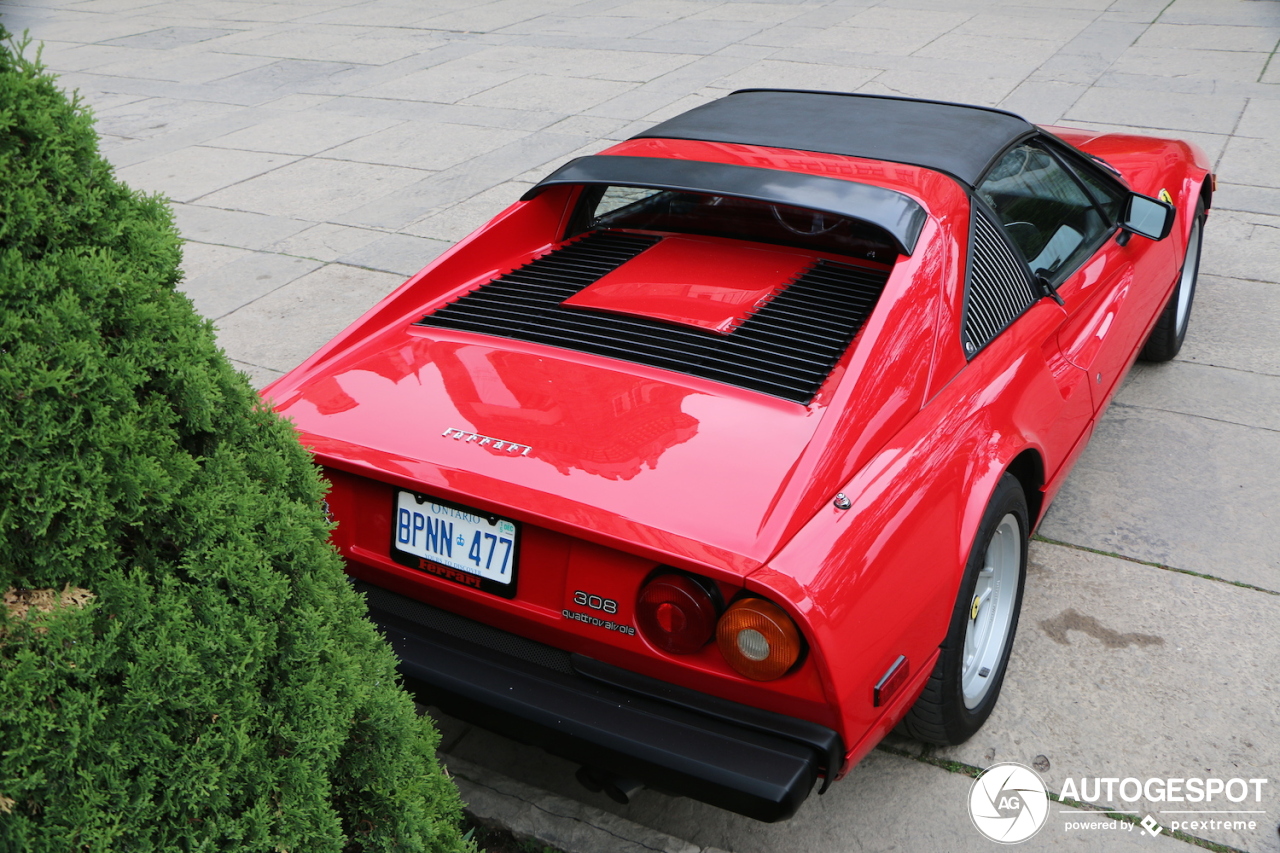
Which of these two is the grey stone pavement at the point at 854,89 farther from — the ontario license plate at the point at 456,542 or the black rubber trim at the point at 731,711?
the ontario license plate at the point at 456,542

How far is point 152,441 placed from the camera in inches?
60.4

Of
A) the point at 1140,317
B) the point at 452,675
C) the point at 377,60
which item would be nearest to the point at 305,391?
the point at 452,675

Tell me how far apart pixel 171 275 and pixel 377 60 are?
11194mm

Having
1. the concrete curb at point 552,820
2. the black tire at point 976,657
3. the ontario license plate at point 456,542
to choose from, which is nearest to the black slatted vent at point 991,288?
the black tire at point 976,657

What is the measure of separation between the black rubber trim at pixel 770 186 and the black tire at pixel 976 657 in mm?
769

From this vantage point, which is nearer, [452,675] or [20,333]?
[20,333]

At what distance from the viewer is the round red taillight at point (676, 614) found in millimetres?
2197

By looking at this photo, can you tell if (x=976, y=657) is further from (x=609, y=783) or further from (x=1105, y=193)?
(x=1105, y=193)

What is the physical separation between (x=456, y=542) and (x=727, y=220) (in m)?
1.52

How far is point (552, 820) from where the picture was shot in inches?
109

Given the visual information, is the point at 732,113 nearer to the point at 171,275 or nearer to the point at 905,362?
the point at 905,362

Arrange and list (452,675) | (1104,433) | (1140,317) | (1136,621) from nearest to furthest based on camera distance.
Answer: (452,675)
(1136,621)
(1140,317)
(1104,433)

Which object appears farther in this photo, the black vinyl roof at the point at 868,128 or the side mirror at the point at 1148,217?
the side mirror at the point at 1148,217

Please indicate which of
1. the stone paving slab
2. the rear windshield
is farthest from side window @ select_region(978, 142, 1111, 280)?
the stone paving slab
